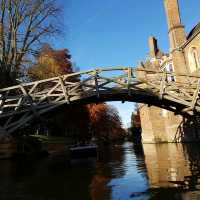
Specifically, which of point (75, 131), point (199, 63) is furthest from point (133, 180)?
point (75, 131)

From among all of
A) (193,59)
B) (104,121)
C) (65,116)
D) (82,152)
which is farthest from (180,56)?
(104,121)

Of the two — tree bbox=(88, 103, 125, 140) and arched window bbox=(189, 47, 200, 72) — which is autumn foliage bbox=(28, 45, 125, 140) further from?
arched window bbox=(189, 47, 200, 72)

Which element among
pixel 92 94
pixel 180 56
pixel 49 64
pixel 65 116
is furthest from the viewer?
pixel 65 116

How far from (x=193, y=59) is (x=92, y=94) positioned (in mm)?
19129

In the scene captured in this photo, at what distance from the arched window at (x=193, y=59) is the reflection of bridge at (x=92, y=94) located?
1392 centimetres

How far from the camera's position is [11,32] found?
2547 centimetres

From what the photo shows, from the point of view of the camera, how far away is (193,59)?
3516 centimetres

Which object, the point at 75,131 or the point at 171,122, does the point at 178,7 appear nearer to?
the point at 171,122

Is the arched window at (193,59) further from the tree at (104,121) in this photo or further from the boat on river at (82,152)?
the tree at (104,121)

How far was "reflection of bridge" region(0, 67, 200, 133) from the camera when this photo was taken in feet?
59.1

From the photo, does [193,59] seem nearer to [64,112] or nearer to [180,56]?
[180,56]

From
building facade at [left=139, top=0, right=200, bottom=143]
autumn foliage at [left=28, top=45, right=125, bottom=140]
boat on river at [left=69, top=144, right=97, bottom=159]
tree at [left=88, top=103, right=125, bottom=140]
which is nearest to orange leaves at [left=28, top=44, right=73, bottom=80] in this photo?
autumn foliage at [left=28, top=45, right=125, bottom=140]

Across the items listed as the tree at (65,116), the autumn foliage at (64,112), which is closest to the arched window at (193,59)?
the autumn foliage at (64,112)

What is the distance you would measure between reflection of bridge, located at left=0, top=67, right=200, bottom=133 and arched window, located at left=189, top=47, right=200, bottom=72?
45.7 ft
